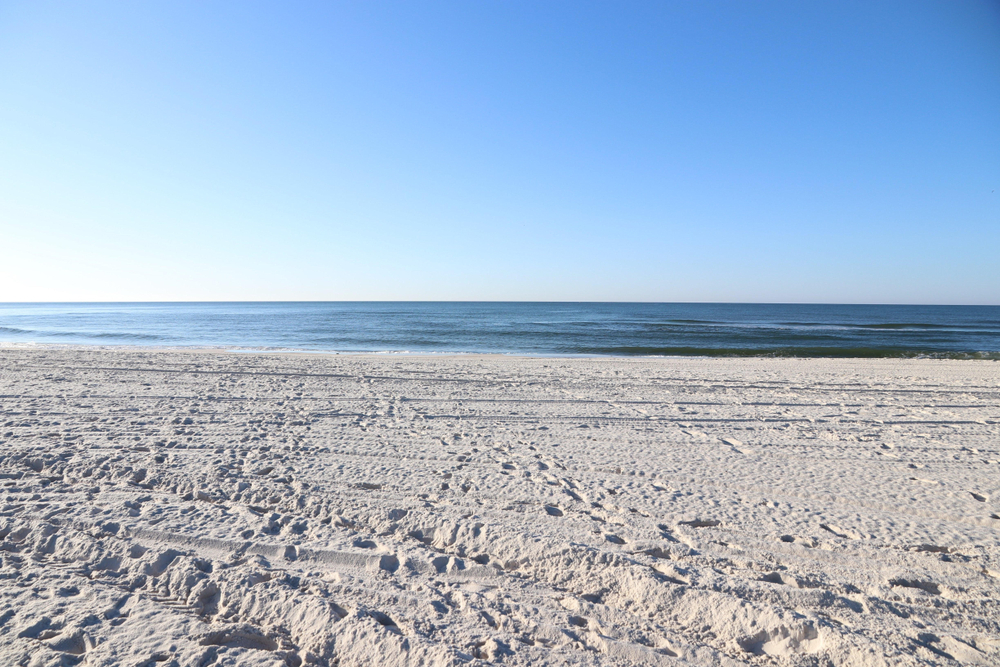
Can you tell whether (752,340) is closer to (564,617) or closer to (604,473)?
(604,473)

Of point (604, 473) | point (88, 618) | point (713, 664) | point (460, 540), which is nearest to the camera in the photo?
point (713, 664)

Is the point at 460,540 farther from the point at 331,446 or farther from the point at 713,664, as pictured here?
the point at 331,446

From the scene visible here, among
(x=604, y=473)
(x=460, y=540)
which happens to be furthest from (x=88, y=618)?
(x=604, y=473)

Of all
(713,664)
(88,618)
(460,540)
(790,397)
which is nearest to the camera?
(713,664)

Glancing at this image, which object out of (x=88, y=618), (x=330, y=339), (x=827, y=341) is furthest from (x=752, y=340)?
(x=88, y=618)

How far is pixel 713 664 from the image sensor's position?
2.31 metres

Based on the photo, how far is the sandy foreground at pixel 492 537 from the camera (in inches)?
95.3

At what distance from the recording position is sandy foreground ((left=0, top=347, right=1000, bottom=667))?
7.94 ft

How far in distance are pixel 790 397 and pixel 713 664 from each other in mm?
7715

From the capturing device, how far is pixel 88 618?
98.7 inches

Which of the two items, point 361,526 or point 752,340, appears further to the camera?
point 752,340

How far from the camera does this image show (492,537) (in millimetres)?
3379

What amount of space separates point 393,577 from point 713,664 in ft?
6.13

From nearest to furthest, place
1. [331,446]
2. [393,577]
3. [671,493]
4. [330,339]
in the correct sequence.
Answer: [393,577]
[671,493]
[331,446]
[330,339]
